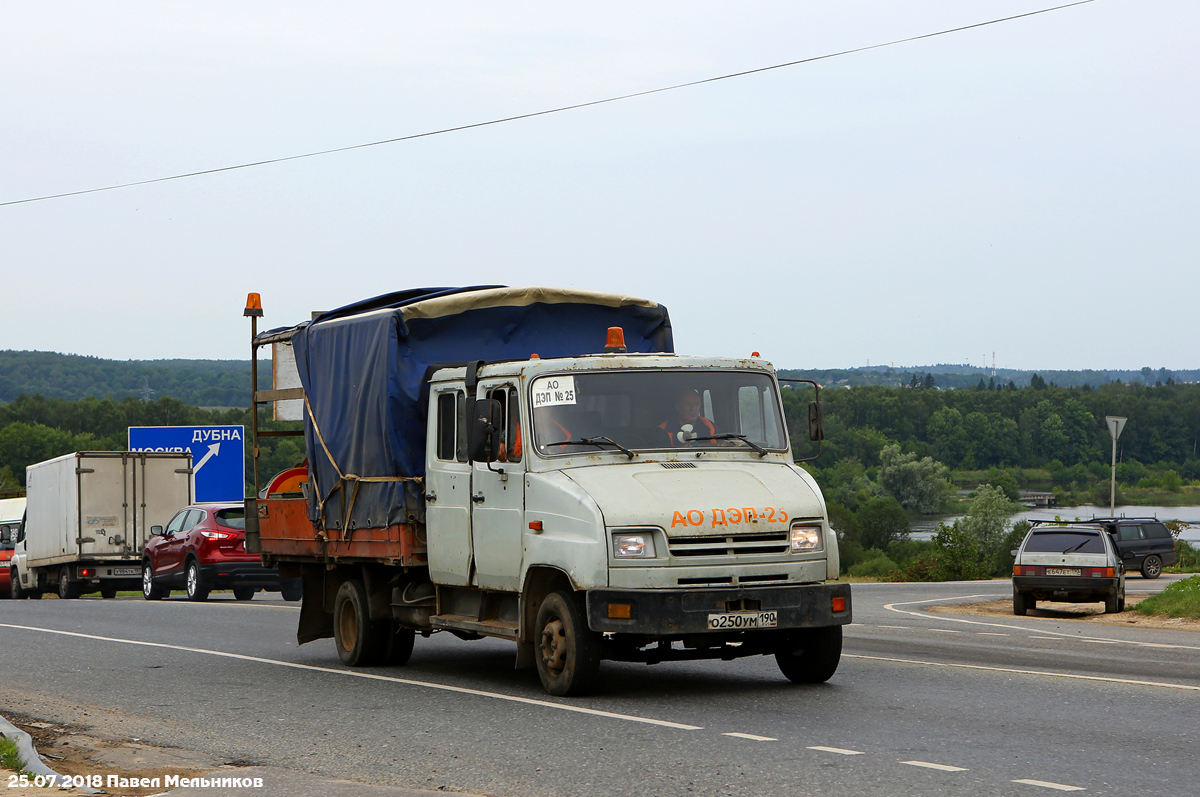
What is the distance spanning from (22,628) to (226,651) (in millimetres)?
5198

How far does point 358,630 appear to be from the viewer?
12617 mm

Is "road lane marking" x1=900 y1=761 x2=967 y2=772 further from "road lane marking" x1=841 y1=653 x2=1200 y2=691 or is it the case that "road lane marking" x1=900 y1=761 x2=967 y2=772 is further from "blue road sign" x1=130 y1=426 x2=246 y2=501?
"blue road sign" x1=130 y1=426 x2=246 y2=501

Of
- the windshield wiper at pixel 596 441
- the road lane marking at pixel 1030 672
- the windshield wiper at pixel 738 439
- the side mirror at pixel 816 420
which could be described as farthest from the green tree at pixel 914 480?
the windshield wiper at pixel 596 441

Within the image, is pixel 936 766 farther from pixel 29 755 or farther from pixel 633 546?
pixel 29 755

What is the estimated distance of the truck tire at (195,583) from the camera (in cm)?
2544

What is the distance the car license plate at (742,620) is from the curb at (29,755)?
162 inches

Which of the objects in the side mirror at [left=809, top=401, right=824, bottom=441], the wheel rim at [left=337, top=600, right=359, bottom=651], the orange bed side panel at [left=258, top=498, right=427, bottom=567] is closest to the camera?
the side mirror at [left=809, top=401, right=824, bottom=441]

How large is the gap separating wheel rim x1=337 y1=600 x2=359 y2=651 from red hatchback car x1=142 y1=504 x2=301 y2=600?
39.3 ft

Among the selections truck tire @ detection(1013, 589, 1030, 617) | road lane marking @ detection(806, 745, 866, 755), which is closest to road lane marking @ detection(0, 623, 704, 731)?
road lane marking @ detection(806, 745, 866, 755)

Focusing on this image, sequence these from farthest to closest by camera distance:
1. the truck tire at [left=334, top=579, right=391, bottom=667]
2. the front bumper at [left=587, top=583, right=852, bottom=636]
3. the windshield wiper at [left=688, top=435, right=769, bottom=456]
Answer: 1. the truck tire at [left=334, top=579, right=391, bottom=667]
2. the windshield wiper at [left=688, top=435, right=769, bottom=456]
3. the front bumper at [left=587, top=583, right=852, bottom=636]

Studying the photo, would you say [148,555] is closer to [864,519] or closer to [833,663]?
[833,663]

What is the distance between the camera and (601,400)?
34.2 feet

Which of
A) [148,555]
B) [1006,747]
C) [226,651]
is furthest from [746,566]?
[148,555]

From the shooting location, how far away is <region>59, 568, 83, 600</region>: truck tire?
100ft
